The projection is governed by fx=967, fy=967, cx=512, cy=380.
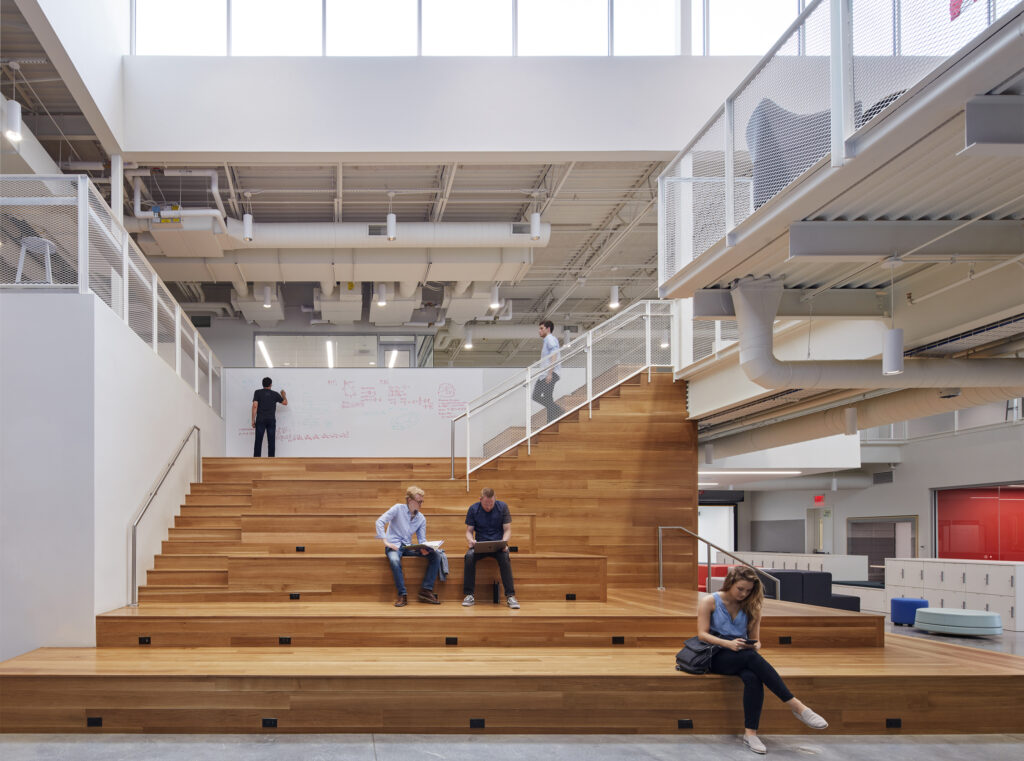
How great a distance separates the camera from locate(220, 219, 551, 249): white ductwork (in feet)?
44.8

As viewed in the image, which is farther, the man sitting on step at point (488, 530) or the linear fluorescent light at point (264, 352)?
the linear fluorescent light at point (264, 352)

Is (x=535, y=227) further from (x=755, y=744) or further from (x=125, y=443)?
(x=755, y=744)

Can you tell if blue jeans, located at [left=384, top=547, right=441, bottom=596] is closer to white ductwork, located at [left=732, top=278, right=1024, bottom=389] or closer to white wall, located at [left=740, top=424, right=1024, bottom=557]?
white ductwork, located at [left=732, top=278, right=1024, bottom=389]

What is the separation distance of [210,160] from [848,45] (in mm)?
8765

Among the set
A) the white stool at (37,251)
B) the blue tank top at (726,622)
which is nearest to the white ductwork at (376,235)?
the white stool at (37,251)

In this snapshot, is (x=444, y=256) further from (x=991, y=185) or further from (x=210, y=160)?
(x=991, y=185)

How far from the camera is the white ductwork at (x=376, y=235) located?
13664 millimetres

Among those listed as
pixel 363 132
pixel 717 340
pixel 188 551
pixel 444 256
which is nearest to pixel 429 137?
pixel 363 132

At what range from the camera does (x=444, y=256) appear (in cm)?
1461

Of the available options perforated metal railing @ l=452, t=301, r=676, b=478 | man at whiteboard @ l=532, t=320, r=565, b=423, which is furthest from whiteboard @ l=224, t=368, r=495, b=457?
man at whiteboard @ l=532, t=320, r=565, b=423

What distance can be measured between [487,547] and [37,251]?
4707 millimetres

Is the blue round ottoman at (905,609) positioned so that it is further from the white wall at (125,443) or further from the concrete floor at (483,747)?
the white wall at (125,443)

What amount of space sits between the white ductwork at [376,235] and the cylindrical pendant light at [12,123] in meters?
4.49

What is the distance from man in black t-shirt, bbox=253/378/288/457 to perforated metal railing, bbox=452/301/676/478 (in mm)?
3586
